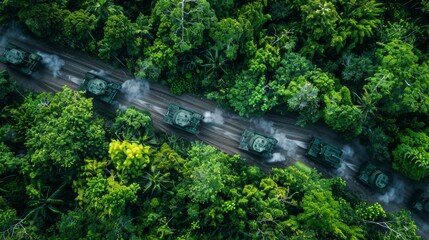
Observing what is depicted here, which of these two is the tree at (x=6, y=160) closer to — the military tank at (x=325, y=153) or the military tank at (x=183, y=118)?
the military tank at (x=183, y=118)

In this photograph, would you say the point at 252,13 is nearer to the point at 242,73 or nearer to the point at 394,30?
the point at 242,73

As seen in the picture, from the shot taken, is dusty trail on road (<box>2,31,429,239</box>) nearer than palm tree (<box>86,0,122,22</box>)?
No

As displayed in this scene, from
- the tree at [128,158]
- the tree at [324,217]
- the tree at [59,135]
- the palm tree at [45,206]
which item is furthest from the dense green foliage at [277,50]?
the palm tree at [45,206]

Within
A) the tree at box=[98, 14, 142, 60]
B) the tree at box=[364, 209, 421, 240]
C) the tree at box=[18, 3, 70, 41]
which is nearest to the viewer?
the tree at box=[364, 209, 421, 240]

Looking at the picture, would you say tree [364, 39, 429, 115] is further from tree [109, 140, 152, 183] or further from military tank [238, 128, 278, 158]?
tree [109, 140, 152, 183]

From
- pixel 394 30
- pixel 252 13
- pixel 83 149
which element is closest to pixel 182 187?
pixel 83 149

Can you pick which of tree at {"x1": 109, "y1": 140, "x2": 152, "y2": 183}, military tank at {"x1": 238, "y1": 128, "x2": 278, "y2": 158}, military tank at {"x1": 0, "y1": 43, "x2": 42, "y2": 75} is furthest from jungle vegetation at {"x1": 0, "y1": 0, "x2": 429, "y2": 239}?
military tank at {"x1": 0, "y1": 43, "x2": 42, "y2": 75}
